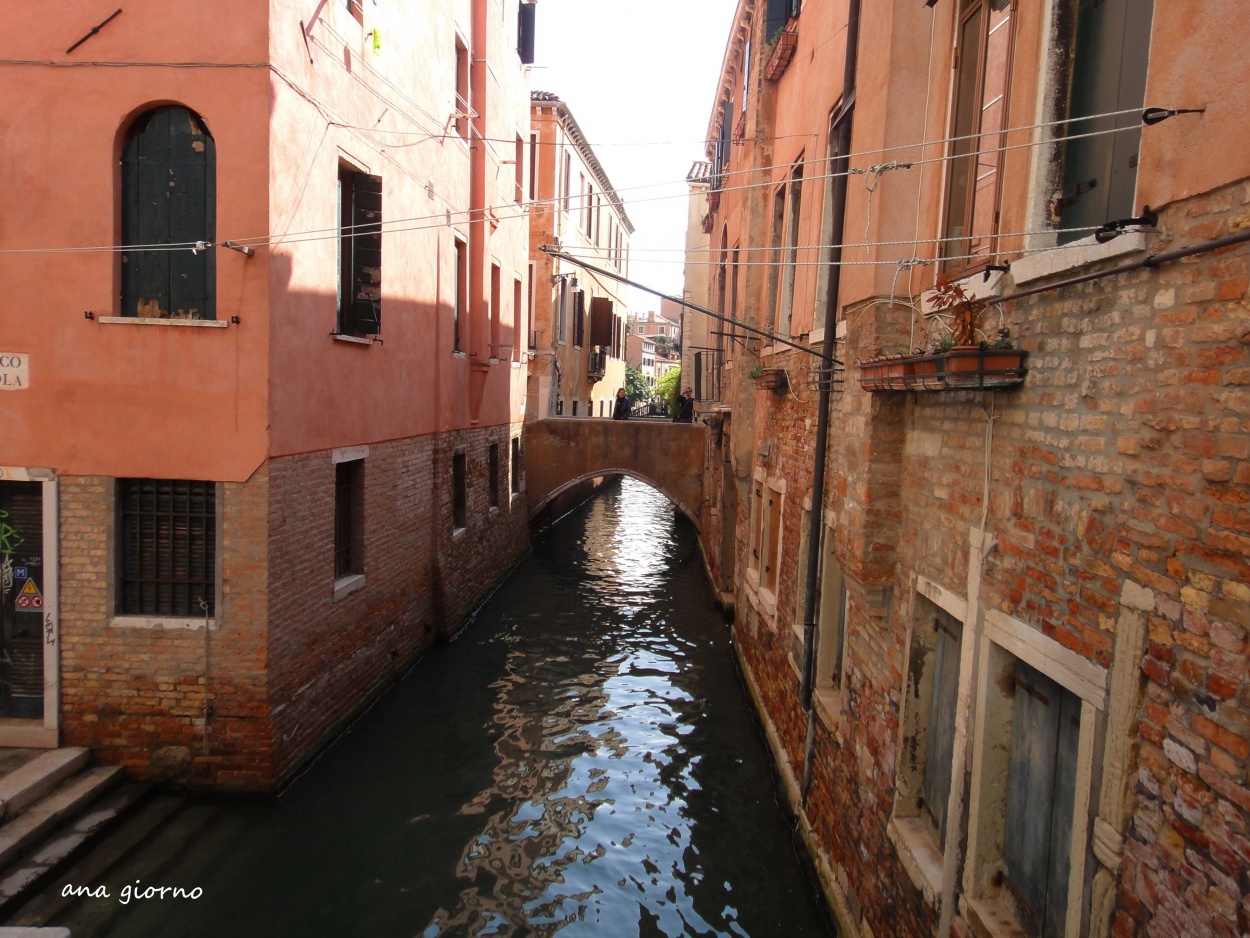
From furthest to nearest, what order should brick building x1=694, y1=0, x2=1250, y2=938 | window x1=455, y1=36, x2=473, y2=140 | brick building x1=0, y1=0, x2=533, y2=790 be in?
window x1=455, y1=36, x2=473, y2=140 → brick building x1=0, y1=0, x2=533, y2=790 → brick building x1=694, y1=0, x2=1250, y2=938

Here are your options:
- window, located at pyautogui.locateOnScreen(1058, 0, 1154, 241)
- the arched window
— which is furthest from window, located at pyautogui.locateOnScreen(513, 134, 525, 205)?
window, located at pyautogui.locateOnScreen(1058, 0, 1154, 241)

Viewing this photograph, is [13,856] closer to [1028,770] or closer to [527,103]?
[1028,770]

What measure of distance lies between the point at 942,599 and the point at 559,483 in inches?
622

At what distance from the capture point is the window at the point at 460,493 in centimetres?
1424

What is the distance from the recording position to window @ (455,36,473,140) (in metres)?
13.3

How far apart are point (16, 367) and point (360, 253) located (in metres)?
3.19

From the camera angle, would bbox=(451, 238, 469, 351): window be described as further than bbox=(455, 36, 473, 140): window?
Yes

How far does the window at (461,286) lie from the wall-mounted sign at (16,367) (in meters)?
6.72

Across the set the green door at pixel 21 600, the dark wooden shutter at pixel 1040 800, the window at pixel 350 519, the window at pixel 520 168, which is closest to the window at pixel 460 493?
the window at pixel 350 519

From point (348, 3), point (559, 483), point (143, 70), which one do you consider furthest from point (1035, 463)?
point (559, 483)

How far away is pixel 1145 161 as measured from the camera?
291 cm

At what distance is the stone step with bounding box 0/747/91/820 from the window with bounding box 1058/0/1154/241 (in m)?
7.62

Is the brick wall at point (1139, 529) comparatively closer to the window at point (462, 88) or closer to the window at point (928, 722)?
the window at point (928, 722)

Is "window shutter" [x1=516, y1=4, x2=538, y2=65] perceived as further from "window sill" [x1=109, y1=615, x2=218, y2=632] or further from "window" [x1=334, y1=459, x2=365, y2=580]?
"window sill" [x1=109, y1=615, x2=218, y2=632]
